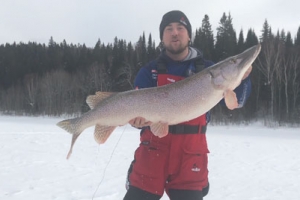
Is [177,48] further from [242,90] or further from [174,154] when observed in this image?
[174,154]

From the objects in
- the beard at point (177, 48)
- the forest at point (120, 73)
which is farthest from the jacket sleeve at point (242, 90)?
the forest at point (120, 73)

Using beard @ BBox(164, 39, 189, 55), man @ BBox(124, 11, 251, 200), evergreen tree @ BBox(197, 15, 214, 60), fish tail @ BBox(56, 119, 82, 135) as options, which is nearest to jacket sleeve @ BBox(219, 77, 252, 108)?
man @ BBox(124, 11, 251, 200)

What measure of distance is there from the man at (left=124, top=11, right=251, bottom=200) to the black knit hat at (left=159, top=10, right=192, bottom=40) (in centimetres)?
13

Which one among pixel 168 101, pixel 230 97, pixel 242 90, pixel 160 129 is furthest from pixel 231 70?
pixel 160 129

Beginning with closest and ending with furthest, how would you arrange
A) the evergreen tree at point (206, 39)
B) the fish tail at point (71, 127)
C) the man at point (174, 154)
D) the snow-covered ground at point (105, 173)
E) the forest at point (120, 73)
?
the man at point (174, 154) < the fish tail at point (71, 127) < the snow-covered ground at point (105, 173) < the forest at point (120, 73) < the evergreen tree at point (206, 39)

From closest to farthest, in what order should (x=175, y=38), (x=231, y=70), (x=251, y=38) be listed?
(x=231, y=70)
(x=175, y=38)
(x=251, y=38)

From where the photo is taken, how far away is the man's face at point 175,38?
2.81 metres

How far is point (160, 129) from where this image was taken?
99.4 inches

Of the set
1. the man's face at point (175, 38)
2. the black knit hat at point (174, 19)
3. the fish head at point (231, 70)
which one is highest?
the black knit hat at point (174, 19)

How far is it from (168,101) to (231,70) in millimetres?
501

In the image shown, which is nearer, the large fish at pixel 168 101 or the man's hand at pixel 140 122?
the large fish at pixel 168 101

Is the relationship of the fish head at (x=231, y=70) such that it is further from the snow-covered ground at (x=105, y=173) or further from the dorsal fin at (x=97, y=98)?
the snow-covered ground at (x=105, y=173)

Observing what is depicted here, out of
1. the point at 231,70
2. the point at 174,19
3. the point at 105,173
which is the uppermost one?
the point at 174,19

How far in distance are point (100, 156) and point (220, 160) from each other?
123 inches
